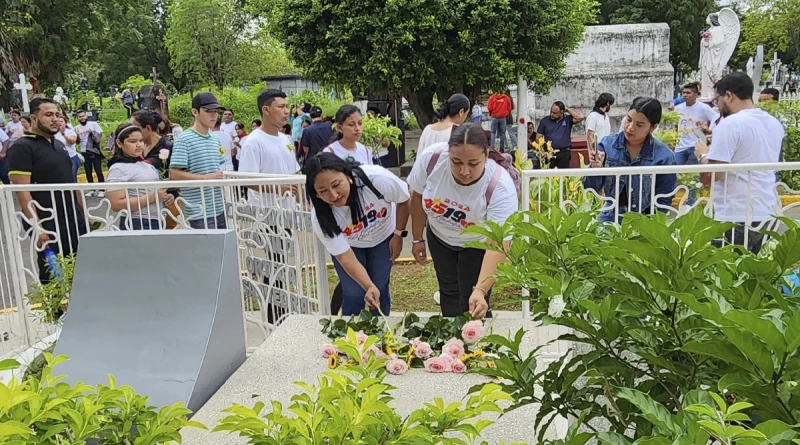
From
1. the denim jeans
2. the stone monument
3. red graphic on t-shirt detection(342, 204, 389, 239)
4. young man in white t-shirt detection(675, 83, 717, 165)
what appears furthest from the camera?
the stone monument

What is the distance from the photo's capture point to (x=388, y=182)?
12.1 ft

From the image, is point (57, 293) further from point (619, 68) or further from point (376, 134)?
point (619, 68)

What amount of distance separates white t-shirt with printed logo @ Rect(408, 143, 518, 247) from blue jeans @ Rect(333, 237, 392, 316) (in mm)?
385

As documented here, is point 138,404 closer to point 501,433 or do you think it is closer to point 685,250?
point 501,433

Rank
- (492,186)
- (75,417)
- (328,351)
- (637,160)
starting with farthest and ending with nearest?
(637,160) → (492,186) → (328,351) → (75,417)

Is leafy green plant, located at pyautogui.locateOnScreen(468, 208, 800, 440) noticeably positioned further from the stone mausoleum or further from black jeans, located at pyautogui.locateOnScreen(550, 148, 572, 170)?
the stone mausoleum

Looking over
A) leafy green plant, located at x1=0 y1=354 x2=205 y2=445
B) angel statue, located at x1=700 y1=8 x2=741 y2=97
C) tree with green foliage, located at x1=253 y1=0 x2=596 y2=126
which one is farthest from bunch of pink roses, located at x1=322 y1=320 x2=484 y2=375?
angel statue, located at x1=700 y1=8 x2=741 y2=97

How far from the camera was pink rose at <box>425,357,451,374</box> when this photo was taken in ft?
8.71

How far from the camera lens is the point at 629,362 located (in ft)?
4.37

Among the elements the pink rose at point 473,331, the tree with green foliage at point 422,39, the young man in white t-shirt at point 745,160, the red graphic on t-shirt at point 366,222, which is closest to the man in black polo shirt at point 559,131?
the tree with green foliage at point 422,39

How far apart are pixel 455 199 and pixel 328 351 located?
1.18 m

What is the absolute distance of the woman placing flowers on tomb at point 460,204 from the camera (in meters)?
3.31

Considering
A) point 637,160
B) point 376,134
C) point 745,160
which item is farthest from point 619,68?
point 637,160

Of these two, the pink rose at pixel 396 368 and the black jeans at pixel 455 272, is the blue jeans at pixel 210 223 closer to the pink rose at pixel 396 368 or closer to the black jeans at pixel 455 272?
the black jeans at pixel 455 272
